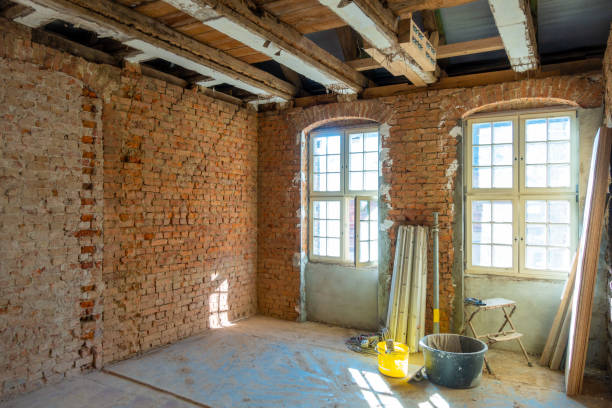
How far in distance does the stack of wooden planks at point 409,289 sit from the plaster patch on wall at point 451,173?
0.61m

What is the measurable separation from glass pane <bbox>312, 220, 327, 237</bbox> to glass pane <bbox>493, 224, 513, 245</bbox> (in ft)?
7.80

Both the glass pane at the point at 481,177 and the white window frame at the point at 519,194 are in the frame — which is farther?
the glass pane at the point at 481,177

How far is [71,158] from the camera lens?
3.97 metres

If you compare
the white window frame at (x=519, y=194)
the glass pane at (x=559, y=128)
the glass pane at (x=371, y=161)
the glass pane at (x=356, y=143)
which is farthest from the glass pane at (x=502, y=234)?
the glass pane at (x=356, y=143)

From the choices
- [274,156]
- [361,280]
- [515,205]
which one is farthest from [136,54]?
[515,205]

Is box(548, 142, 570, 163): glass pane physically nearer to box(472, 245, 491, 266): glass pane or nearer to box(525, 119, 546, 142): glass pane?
box(525, 119, 546, 142): glass pane

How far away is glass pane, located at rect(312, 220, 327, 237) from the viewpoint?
6.13m

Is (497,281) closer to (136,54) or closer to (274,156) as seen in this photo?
(274,156)

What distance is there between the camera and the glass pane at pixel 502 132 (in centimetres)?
484

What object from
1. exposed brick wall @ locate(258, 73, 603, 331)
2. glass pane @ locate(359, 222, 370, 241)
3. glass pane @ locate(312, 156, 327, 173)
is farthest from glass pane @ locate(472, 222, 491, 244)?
glass pane @ locate(312, 156, 327, 173)

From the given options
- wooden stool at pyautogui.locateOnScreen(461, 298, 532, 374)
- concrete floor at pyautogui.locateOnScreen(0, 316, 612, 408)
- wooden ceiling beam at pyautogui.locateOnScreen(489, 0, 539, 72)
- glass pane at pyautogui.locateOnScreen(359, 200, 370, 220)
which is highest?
wooden ceiling beam at pyautogui.locateOnScreen(489, 0, 539, 72)

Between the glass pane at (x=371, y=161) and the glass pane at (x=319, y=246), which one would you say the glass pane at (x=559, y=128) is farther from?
the glass pane at (x=319, y=246)

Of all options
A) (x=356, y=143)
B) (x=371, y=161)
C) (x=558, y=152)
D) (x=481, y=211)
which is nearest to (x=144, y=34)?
(x=356, y=143)

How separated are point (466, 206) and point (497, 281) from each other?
975mm
